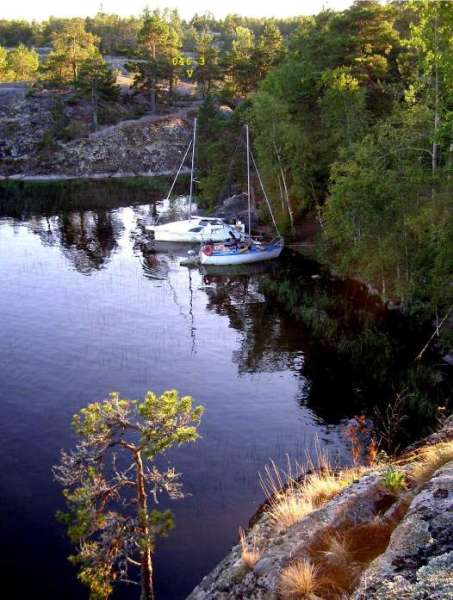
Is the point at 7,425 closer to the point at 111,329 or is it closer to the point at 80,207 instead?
the point at 111,329

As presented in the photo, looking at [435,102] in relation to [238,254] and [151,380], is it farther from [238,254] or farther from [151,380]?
[238,254]

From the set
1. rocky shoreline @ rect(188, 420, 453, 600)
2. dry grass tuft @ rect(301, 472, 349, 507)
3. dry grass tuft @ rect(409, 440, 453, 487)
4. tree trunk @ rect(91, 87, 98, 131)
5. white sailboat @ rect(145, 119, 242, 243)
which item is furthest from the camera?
tree trunk @ rect(91, 87, 98, 131)

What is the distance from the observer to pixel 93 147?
109688 mm

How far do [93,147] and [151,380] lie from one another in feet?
291

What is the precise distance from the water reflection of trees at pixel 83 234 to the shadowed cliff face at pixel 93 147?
36.5 metres

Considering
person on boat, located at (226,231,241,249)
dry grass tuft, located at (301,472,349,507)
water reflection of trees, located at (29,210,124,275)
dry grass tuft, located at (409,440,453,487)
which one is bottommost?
water reflection of trees, located at (29,210,124,275)

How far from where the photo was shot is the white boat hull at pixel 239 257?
50.8 m

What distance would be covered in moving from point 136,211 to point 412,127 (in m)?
45.4

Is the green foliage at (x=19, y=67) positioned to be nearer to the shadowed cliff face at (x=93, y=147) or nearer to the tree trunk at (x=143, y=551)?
the shadowed cliff face at (x=93, y=147)

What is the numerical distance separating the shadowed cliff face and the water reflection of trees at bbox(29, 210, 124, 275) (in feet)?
120

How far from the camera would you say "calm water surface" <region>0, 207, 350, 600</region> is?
1877 cm

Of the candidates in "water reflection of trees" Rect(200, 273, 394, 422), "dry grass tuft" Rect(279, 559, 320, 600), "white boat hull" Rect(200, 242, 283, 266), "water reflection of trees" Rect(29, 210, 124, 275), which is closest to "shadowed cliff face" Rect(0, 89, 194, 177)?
"water reflection of trees" Rect(29, 210, 124, 275)

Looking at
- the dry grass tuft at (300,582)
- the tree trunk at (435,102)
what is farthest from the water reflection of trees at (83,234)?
the dry grass tuft at (300,582)

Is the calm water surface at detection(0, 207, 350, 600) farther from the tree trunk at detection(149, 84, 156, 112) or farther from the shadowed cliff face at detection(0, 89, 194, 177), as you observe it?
the tree trunk at detection(149, 84, 156, 112)
